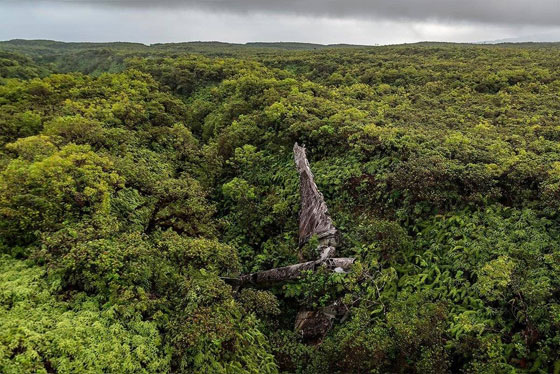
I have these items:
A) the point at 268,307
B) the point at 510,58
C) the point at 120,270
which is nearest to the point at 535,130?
the point at 268,307

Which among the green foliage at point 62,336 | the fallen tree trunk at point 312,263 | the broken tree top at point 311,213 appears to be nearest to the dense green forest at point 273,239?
the green foliage at point 62,336

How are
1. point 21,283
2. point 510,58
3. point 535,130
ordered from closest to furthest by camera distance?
point 21,283 → point 535,130 → point 510,58

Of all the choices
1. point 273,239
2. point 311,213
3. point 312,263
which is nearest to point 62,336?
point 312,263

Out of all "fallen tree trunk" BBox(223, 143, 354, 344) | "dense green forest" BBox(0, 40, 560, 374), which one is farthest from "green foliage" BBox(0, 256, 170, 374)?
"fallen tree trunk" BBox(223, 143, 354, 344)

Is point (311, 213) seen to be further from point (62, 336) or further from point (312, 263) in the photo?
point (62, 336)

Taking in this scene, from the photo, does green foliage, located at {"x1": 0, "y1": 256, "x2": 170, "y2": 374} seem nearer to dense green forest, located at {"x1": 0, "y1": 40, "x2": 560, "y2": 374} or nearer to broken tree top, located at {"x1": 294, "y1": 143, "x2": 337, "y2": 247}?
dense green forest, located at {"x1": 0, "y1": 40, "x2": 560, "y2": 374}

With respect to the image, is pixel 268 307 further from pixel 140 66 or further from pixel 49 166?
pixel 140 66
